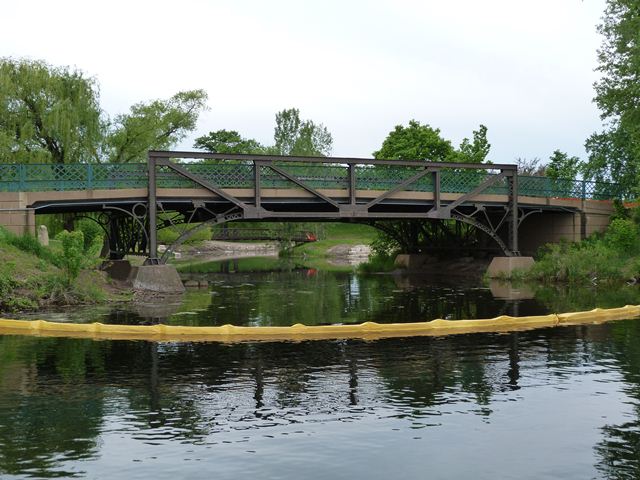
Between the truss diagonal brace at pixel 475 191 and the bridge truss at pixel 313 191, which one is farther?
the truss diagonal brace at pixel 475 191

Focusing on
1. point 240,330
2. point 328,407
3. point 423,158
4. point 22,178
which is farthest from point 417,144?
point 328,407

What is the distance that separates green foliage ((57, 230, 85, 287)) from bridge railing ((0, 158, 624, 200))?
6009 millimetres

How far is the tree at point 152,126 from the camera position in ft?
160

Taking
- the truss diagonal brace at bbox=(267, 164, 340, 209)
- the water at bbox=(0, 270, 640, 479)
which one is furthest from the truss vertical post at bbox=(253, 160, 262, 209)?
the water at bbox=(0, 270, 640, 479)

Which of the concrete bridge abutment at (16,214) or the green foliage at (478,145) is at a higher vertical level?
the green foliage at (478,145)

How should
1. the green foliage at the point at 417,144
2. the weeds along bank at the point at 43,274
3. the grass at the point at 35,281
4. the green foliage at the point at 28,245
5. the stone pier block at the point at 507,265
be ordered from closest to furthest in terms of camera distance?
the grass at the point at 35,281, the weeds along bank at the point at 43,274, the green foliage at the point at 28,245, the stone pier block at the point at 507,265, the green foliage at the point at 417,144

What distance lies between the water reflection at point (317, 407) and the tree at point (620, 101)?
2812cm

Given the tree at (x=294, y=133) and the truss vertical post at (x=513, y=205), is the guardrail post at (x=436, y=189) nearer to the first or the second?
the truss vertical post at (x=513, y=205)

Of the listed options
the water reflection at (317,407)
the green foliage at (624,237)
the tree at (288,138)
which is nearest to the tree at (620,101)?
the green foliage at (624,237)

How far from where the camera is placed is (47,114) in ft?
144

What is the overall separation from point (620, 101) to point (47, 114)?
110ft

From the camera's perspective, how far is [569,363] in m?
17.0

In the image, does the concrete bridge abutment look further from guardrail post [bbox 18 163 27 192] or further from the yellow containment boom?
the yellow containment boom

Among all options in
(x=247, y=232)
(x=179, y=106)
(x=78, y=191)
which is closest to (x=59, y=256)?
(x=78, y=191)
